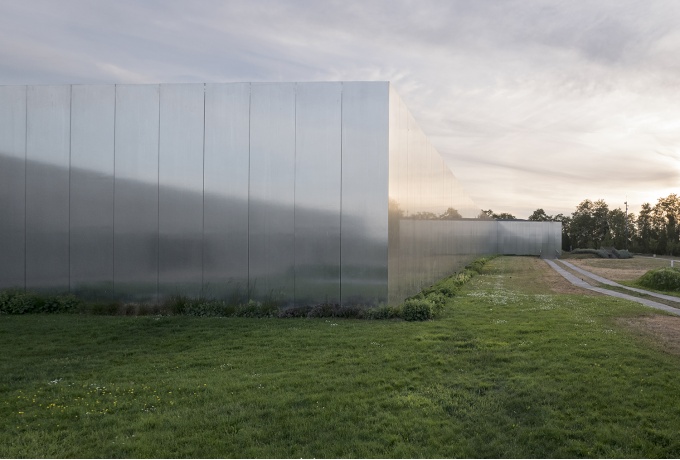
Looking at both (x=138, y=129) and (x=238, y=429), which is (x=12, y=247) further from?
(x=238, y=429)

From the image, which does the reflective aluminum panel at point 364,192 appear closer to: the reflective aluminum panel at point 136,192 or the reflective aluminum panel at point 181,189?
the reflective aluminum panel at point 181,189

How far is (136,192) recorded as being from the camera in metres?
12.8

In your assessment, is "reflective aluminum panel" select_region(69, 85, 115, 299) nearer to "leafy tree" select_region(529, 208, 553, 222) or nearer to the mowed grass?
the mowed grass

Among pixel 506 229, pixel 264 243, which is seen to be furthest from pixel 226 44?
pixel 506 229

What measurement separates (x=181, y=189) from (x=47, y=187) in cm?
398

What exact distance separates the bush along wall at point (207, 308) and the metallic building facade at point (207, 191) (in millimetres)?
386

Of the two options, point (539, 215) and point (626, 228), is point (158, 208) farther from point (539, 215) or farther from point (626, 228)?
point (539, 215)

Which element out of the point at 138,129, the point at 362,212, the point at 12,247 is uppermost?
the point at 138,129

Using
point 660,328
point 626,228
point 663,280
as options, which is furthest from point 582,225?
point 660,328

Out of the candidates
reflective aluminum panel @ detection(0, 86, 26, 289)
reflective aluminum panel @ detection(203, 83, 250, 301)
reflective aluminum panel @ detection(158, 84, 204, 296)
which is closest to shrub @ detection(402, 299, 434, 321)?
reflective aluminum panel @ detection(203, 83, 250, 301)

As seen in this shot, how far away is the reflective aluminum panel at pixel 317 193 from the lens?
1192 centimetres

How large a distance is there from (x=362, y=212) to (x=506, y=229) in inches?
1992

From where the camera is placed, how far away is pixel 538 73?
16125mm

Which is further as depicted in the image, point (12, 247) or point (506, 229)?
point (506, 229)
